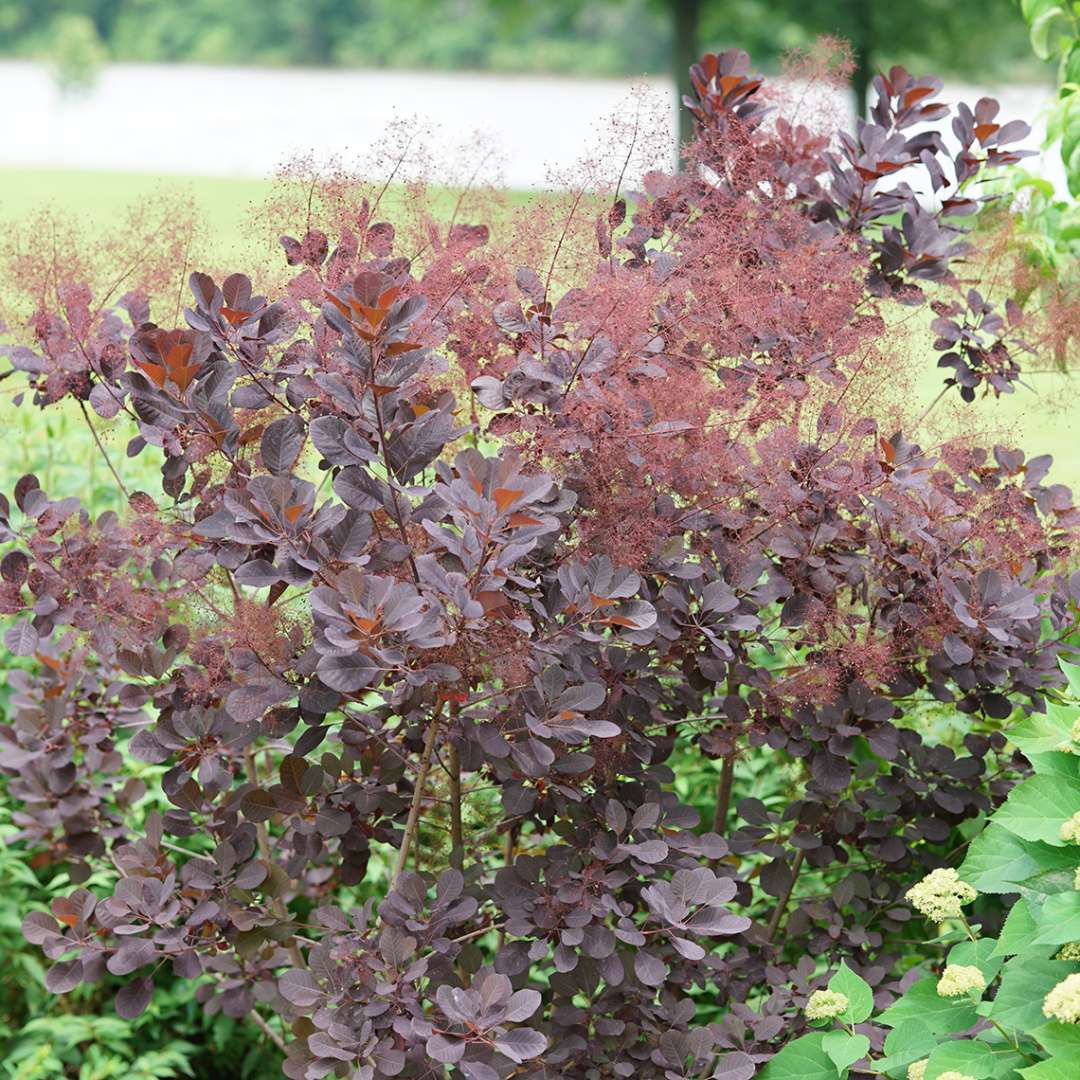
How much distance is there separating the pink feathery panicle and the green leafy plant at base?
0.23 metres

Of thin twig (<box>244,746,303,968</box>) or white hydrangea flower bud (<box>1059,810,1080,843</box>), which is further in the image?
thin twig (<box>244,746,303,968</box>)

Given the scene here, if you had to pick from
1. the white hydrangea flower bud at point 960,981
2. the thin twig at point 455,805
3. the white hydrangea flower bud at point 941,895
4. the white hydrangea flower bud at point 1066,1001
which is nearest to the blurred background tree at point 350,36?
the thin twig at point 455,805

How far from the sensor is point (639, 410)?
6.98ft

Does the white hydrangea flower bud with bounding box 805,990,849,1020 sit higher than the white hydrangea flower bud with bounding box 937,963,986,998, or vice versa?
the white hydrangea flower bud with bounding box 937,963,986,998

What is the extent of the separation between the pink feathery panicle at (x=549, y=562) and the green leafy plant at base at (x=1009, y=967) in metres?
0.23

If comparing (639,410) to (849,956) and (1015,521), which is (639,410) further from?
(849,956)

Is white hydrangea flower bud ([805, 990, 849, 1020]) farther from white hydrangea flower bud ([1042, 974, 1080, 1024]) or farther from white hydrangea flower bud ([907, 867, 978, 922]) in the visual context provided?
white hydrangea flower bud ([1042, 974, 1080, 1024])

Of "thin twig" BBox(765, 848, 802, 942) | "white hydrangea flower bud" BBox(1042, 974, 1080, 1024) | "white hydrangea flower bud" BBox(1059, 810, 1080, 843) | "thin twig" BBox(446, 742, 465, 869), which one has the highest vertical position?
"white hydrangea flower bud" BBox(1059, 810, 1080, 843)

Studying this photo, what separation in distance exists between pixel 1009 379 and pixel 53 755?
1.94m

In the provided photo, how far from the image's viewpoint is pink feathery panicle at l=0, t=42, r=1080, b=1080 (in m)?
1.97

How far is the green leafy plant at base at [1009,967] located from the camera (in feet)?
5.53

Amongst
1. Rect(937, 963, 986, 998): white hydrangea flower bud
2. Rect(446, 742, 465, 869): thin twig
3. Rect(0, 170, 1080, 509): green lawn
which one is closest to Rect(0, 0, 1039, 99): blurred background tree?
Rect(0, 170, 1080, 509): green lawn

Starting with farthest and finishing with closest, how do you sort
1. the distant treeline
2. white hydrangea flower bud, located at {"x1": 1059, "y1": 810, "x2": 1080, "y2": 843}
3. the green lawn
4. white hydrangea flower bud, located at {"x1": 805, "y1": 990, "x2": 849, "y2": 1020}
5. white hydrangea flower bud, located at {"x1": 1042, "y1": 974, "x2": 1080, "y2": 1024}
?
the distant treeline
the green lawn
white hydrangea flower bud, located at {"x1": 805, "y1": 990, "x2": 849, "y2": 1020}
white hydrangea flower bud, located at {"x1": 1059, "y1": 810, "x2": 1080, "y2": 843}
white hydrangea flower bud, located at {"x1": 1042, "y1": 974, "x2": 1080, "y2": 1024}

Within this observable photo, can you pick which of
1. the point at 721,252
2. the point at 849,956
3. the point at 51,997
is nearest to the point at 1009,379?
the point at 721,252
